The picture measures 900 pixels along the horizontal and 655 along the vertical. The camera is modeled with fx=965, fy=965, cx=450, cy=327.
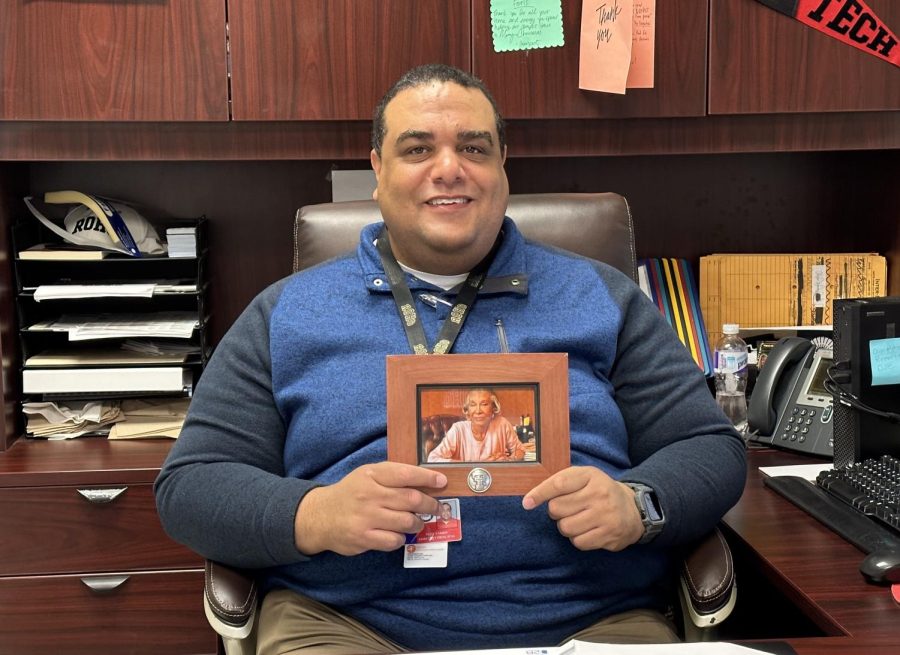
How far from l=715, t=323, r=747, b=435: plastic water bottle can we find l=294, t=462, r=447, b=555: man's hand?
36.0 inches

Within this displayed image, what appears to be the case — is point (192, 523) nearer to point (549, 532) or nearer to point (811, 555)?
point (549, 532)

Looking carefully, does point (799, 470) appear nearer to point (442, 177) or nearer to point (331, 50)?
point (442, 177)

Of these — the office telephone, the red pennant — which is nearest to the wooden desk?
the office telephone

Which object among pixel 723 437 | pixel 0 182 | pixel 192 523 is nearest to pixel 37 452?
pixel 0 182

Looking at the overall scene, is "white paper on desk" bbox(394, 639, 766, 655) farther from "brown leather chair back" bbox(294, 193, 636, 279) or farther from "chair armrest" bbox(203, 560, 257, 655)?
"brown leather chair back" bbox(294, 193, 636, 279)

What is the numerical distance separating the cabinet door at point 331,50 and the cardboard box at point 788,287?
2.61ft

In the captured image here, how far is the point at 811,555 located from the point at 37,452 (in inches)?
56.5

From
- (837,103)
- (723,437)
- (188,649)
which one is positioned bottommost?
(188,649)

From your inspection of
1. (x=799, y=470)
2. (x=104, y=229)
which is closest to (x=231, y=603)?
(x=799, y=470)

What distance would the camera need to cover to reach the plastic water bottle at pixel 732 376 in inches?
75.9

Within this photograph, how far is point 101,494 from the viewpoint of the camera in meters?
1.80

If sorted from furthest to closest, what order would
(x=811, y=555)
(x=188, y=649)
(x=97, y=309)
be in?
(x=97, y=309) → (x=188, y=649) → (x=811, y=555)

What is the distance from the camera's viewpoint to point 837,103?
1.91 meters

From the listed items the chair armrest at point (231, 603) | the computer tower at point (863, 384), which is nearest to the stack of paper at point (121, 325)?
the chair armrest at point (231, 603)
